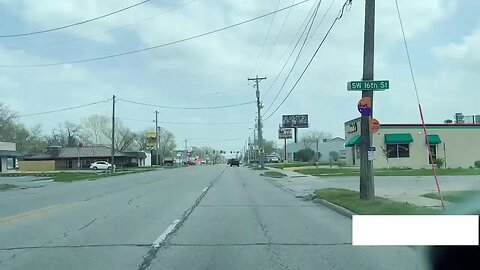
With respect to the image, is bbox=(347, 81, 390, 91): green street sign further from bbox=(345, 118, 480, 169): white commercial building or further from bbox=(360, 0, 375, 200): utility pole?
bbox=(345, 118, 480, 169): white commercial building

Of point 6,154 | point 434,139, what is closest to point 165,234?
point 434,139

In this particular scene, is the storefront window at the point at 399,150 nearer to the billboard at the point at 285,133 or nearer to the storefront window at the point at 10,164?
the storefront window at the point at 10,164

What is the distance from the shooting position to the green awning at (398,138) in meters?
56.0

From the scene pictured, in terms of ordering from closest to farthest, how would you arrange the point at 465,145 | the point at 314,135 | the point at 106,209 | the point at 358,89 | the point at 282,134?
the point at 358,89 < the point at 106,209 < the point at 465,145 < the point at 282,134 < the point at 314,135

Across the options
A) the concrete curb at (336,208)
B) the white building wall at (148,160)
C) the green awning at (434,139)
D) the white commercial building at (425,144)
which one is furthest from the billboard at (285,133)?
the concrete curb at (336,208)

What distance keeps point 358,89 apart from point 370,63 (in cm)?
104

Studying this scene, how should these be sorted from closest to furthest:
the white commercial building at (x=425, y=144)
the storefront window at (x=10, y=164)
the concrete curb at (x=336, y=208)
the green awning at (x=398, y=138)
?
the concrete curb at (x=336, y=208) < the green awning at (x=398, y=138) < the white commercial building at (x=425, y=144) < the storefront window at (x=10, y=164)

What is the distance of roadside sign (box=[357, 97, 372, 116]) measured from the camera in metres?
15.8

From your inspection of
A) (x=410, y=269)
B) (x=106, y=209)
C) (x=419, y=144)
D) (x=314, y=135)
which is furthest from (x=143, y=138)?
(x=410, y=269)

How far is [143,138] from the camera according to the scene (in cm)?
16300

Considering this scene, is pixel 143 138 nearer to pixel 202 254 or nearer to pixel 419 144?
pixel 419 144

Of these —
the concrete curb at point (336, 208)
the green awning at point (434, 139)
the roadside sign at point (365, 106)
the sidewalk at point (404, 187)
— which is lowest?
the concrete curb at point (336, 208)

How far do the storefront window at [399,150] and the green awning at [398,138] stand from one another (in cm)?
75

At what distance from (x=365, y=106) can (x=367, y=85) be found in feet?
2.00
